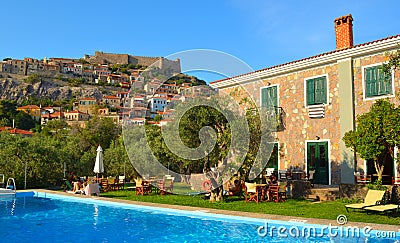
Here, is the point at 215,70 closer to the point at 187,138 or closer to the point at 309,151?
the point at 187,138

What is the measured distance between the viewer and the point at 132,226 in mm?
9062

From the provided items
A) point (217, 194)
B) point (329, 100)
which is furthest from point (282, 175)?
point (329, 100)

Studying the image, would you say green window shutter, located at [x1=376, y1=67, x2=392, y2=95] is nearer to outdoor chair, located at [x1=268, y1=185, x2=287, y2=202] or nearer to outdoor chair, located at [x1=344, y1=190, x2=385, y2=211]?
outdoor chair, located at [x1=344, y1=190, x2=385, y2=211]

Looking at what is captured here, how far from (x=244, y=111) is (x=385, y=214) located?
486 cm

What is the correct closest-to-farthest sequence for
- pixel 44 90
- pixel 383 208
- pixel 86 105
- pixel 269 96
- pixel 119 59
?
pixel 383 208 → pixel 269 96 → pixel 86 105 → pixel 44 90 → pixel 119 59

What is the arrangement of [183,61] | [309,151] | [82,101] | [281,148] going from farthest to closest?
[82,101] < [281,148] < [309,151] < [183,61]

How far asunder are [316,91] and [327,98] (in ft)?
1.92

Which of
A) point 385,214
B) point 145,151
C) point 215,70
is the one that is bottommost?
point 385,214

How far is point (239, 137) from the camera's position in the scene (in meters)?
10.6

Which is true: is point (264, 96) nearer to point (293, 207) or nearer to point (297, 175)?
point (297, 175)

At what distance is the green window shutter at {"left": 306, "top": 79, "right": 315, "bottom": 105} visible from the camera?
46.8 ft

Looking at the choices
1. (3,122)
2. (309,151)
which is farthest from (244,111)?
(3,122)

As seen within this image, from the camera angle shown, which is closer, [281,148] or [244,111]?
[244,111]

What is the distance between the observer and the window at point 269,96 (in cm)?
1574
